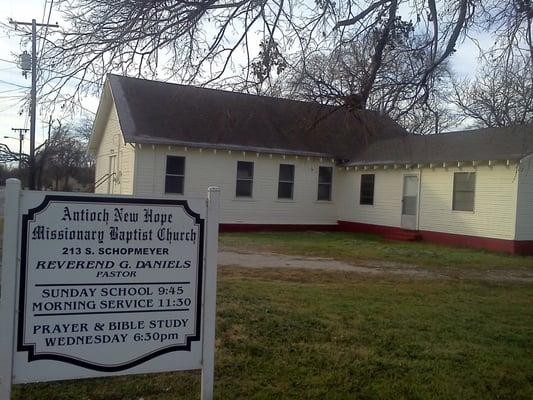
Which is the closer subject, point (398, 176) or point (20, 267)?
point (20, 267)

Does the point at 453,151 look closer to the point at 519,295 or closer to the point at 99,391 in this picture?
the point at 519,295

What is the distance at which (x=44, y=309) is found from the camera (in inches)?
150

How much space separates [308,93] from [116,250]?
17.9 ft

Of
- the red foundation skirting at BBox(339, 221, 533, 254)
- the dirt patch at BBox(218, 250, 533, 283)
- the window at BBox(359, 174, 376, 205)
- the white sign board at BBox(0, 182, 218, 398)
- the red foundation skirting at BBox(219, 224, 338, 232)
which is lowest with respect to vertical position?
the dirt patch at BBox(218, 250, 533, 283)

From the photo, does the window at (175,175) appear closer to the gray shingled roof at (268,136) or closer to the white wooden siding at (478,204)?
the gray shingled roof at (268,136)

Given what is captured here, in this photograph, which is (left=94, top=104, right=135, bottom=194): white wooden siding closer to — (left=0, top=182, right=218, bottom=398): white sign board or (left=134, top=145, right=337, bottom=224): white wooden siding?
(left=134, top=145, right=337, bottom=224): white wooden siding

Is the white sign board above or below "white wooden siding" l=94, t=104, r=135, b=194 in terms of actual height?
below

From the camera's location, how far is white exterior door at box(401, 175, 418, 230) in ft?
74.6

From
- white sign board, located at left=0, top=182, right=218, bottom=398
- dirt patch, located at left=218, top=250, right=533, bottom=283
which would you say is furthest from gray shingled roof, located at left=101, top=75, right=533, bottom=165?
white sign board, located at left=0, top=182, right=218, bottom=398

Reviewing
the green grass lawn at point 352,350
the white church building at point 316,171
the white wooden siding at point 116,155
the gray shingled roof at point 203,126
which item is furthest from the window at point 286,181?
the green grass lawn at point 352,350

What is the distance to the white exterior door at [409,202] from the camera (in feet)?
74.6

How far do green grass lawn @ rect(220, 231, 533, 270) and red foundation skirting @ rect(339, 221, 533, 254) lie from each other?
1.80 ft

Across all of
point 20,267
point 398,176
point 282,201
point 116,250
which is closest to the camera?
point 20,267

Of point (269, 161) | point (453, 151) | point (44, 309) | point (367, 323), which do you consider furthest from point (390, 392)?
point (269, 161)
